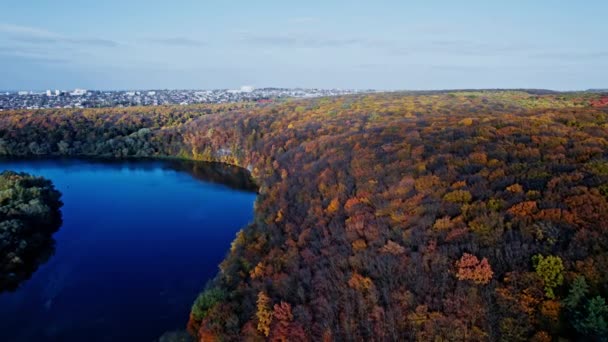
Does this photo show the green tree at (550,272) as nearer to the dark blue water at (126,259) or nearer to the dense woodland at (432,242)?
the dense woodland at (432,242)

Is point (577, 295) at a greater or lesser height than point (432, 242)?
greater

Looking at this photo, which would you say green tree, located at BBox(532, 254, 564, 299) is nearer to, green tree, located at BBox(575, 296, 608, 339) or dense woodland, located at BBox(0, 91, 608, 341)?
dense woodland, located at BBox(0, 91, 608, 341)

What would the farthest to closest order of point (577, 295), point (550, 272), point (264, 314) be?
1. point (264, 314)
2. point (550, 272)
3. point (577, 295)

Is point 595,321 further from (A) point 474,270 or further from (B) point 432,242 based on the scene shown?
(B) point 432,242

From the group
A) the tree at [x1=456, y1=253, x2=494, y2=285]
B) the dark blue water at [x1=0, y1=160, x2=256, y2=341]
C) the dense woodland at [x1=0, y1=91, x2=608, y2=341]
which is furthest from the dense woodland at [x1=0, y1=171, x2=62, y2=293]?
the tree at [x1=456, y1=253, x2=494, y2=285]

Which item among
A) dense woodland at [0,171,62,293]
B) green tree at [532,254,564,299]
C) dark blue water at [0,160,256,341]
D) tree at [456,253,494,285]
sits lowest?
dark blue water at [0,160,256,341]

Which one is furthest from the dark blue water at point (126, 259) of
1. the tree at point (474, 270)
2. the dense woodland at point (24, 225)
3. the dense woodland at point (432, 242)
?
the tree at point (474, 270)

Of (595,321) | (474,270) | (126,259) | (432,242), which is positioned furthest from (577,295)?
(126,259)
